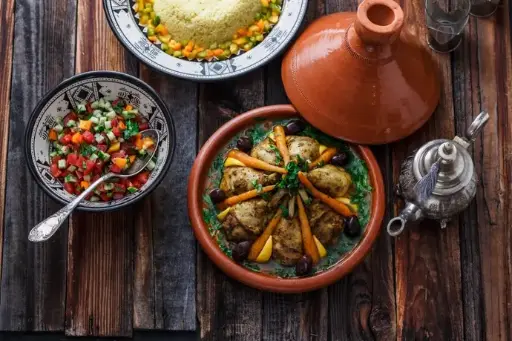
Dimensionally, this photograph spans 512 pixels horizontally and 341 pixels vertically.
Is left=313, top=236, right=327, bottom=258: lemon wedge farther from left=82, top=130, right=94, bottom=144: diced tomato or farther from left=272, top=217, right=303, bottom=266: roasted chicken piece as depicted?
left=82, top=130, right=94, bottom=144: diced tomato

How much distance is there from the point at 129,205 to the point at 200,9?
1.97 feet

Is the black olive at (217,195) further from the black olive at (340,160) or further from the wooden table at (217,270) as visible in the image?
the black olive at (340,160)

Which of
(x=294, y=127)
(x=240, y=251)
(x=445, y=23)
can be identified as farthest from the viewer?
(x=445, y=23)

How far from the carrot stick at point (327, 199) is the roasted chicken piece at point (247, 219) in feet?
0.40

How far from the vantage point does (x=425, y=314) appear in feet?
6.70

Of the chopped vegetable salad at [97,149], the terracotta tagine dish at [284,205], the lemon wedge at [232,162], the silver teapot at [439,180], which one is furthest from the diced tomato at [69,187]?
the silver teapot at [439,180]

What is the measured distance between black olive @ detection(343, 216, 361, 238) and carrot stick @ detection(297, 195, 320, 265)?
0.10 metres

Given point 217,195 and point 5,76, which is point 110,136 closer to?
point 217,195

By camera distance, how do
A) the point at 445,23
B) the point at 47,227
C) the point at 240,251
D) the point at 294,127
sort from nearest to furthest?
1. the point at 47,227
2. the point at 240,251
3. the point at 294,127
4. the point at 445,23

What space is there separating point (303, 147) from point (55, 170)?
0.67 meters

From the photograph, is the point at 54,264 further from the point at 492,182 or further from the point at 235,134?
the point at 492,182

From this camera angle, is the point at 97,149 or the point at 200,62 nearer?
the point at 97,149

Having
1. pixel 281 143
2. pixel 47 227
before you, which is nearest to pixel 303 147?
pixel 281 143

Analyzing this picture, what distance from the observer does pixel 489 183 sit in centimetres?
210
